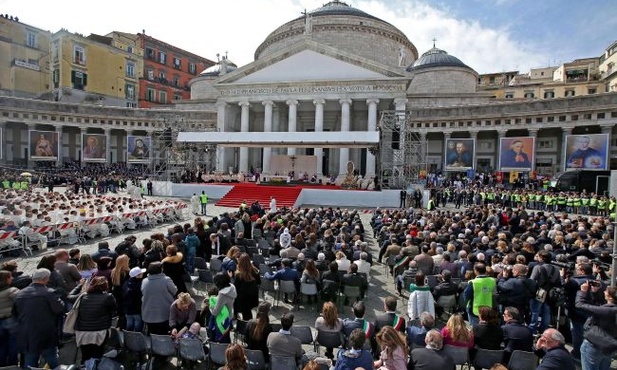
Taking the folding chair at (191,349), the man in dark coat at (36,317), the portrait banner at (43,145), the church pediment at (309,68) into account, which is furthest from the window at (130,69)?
the folding chair at (191,349)

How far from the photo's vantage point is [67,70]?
4584 centimetres

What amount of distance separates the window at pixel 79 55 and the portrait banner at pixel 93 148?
1203 cm

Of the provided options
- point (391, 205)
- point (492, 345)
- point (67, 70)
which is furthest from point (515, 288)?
point (67, 70)

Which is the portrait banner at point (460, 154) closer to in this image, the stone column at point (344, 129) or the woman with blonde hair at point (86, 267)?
the stone column at point (344, 129)

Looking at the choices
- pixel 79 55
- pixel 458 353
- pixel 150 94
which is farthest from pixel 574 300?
pixel 150 94

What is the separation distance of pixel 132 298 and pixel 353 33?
48.0m

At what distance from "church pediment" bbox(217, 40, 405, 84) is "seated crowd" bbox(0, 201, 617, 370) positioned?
2807cm

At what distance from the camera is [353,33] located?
1861 inches

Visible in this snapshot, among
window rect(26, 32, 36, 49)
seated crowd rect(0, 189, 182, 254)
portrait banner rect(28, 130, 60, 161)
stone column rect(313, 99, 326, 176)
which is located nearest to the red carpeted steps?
seated crowd rect(0, 189, 182, 254)

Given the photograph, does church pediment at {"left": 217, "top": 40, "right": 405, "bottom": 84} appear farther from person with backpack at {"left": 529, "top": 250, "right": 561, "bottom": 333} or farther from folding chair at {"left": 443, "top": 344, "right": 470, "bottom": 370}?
folding chair at {"left": 443, "top": 344, "right": 470, "bottom": 370}

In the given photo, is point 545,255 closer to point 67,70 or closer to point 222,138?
point 222,138

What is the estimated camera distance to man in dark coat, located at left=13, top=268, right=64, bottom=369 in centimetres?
461

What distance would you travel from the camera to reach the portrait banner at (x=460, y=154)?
37.1 m

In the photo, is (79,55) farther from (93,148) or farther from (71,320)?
(71,320)
